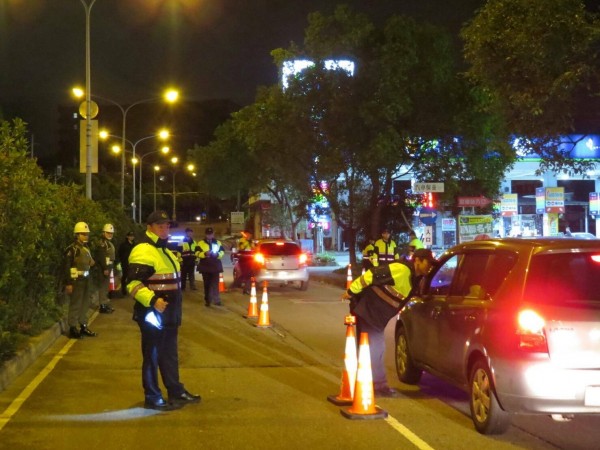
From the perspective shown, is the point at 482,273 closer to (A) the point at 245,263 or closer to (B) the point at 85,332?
(B) the point at 85,332

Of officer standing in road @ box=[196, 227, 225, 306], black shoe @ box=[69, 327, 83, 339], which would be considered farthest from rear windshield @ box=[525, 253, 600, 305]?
officer standing in road @ box=[196, 227, 225, 306]

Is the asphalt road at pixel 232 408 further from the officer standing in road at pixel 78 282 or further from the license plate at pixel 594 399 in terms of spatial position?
the license plate at pixel 594 399

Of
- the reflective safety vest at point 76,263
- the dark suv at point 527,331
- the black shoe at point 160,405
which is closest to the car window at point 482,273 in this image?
the dark suv at point 527,331

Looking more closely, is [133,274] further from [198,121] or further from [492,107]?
[198,121]

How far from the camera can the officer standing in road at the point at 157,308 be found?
6.98m

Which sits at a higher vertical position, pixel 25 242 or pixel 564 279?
pixel 25 242

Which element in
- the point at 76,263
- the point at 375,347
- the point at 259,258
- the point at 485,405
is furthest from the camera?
the point at 259,258

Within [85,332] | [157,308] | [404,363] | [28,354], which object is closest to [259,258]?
[85,332]

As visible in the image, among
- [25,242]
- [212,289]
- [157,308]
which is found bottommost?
[212,289]

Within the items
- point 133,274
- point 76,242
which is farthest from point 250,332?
point 133,274

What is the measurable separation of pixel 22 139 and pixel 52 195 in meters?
2.61

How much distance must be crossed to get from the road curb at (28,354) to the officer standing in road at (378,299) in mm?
3909

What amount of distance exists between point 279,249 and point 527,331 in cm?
1546

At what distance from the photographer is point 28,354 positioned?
31.2ft
